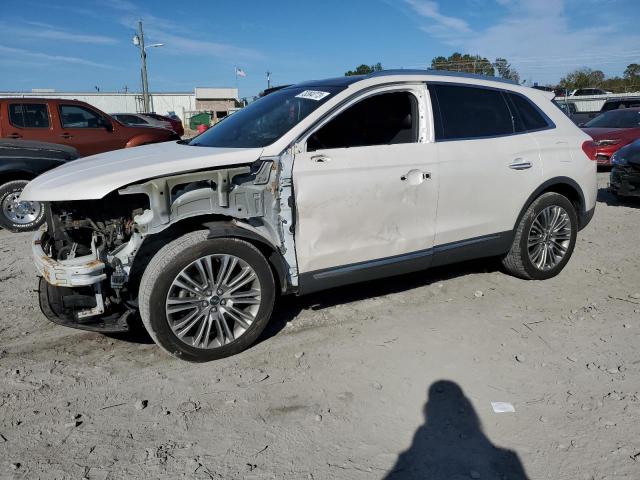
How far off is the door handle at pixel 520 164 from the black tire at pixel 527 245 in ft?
1.26

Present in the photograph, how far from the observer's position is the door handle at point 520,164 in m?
4.54

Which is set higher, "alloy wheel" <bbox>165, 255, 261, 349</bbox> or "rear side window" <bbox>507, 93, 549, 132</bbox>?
"rear side window" <bbox>507, 93, 549, 132</bbox>

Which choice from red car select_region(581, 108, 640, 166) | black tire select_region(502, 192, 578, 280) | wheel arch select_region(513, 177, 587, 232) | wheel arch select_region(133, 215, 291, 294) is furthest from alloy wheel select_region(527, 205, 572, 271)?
red car select_region(581, 108, 640, 166)

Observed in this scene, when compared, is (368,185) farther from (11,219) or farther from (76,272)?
(11,219)

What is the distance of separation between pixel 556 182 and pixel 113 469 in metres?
4.30

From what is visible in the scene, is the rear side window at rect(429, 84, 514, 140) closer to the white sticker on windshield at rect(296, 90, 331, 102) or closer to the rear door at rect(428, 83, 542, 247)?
the rear door at rect(428, 83, 542, 247)

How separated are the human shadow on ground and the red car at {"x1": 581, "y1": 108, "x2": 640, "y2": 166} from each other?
34.9 ft

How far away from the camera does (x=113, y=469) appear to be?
2539 mm

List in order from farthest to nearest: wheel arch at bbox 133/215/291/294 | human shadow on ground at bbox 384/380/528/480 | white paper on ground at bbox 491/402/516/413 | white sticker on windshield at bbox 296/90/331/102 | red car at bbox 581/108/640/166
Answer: red car at bbox 581/108/640/166
white sticker on windshield at bbox 296/90/331/102
wheel arch at bbox 133/215/291/294
white paper on ground at bbox 491/402/516/413
human shadow on ground at bbox 384/380/528/480

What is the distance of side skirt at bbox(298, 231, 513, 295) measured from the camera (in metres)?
3.80

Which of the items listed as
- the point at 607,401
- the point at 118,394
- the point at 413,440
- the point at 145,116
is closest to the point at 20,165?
the point at 118,394

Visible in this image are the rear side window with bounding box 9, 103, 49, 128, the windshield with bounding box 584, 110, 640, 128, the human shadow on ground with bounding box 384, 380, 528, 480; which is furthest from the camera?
the windshield with bounding box 584, 110, 640, 128

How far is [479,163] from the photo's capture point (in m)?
4.33

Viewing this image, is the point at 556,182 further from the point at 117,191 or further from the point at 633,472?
the point at 117,191
